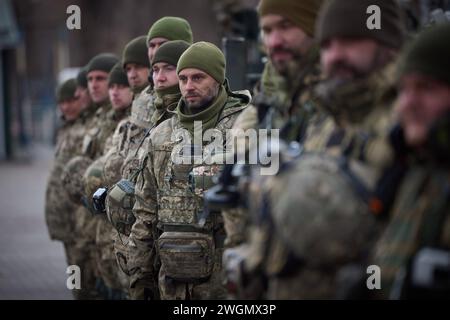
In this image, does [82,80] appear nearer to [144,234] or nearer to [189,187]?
[144,234]

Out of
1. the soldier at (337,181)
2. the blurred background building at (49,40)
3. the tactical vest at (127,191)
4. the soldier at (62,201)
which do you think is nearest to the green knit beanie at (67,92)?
the soldier at (62,201)

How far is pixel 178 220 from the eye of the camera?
261 inches

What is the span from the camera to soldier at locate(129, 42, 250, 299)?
655cm

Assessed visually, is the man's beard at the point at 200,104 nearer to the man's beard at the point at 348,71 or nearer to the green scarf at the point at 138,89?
the green scarf at the point at 138,89

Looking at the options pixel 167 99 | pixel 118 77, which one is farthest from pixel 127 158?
pixel 118 77

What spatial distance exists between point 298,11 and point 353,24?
2.22 ft

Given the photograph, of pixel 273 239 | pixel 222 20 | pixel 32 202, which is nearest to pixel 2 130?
pixel 32 202

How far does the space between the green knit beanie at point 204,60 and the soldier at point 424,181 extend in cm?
310

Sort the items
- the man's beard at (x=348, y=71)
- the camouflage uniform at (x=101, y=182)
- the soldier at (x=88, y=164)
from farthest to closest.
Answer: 1. the soldier at (x=88, y=164)
2. the camouflage uniform at (x=101, y=182)
3. the man's beard at (x=348, y=71)

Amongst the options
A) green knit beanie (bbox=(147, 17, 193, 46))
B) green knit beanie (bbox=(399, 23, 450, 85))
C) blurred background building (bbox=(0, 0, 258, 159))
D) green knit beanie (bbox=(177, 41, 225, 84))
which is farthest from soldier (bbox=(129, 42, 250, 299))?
blurred background building (bbox=(0, 0, 258, 159))

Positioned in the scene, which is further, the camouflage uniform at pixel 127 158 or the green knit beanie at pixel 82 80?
the green knit beanie at pixel 82 80

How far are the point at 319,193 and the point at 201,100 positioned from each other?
3.04 metres

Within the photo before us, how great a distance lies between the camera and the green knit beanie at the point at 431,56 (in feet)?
11.5
